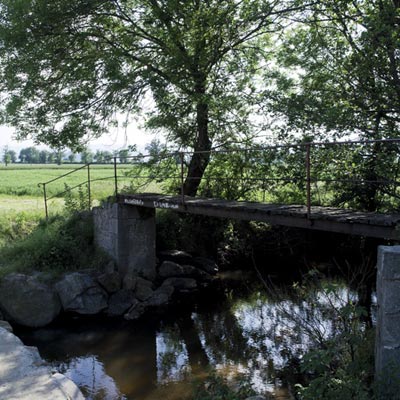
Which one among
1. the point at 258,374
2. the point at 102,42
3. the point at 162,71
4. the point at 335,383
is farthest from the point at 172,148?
the point at 335,383

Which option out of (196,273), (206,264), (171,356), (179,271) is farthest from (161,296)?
(171,356)

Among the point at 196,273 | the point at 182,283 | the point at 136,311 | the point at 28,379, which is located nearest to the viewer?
the point at 28,379

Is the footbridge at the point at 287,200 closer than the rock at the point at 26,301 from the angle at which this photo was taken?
Yes

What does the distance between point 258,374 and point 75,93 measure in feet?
32.7

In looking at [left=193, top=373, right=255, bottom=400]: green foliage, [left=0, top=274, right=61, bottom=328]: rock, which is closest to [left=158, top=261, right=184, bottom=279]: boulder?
[left=0, top=274, right=61, bottom=328]: rock

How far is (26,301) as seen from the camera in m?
10.9

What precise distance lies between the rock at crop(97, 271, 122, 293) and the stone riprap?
465cm

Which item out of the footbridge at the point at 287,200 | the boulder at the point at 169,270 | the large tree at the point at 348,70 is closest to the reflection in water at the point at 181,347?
the footbridge at the point at 287,200

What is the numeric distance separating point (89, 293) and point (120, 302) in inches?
31.2

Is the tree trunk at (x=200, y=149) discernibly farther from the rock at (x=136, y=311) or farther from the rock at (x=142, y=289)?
the rock at (x=136, y=311)

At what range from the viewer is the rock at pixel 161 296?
12.3 meters

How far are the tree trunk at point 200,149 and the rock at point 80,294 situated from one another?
4.74 m

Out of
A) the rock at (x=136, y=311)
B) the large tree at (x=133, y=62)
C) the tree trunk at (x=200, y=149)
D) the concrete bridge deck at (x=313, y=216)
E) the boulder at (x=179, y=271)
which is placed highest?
the large tree at (x=133, y=62)

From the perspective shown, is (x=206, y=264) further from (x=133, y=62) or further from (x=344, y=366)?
(x=344, y=366)
